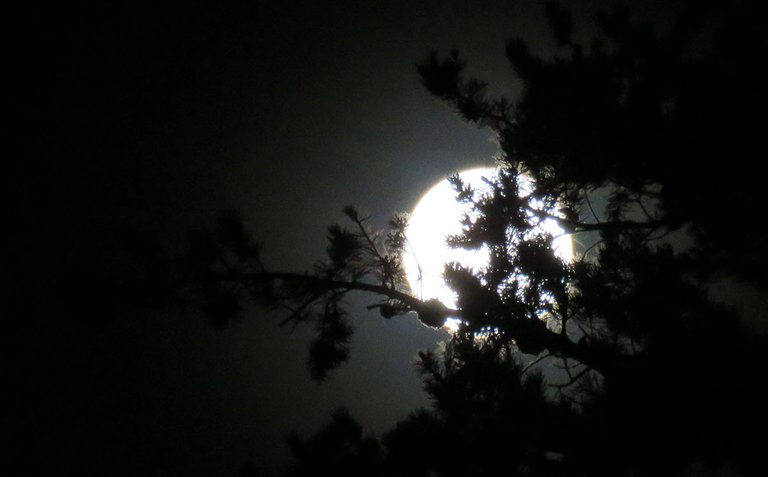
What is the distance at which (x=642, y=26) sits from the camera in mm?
1444

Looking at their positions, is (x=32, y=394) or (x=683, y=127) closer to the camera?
(x=683, y=127)

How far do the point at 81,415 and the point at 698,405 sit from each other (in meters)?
3.13

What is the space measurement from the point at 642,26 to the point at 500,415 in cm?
131

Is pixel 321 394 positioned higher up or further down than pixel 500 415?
higher up

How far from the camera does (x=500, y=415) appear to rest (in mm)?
870

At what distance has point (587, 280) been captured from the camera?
1.19 meters

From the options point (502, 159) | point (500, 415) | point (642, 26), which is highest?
point (642, 26)

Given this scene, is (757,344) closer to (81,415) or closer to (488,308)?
(488,308)

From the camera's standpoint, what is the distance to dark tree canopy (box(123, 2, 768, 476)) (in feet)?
2.65

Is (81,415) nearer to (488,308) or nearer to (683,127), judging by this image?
(488,308)

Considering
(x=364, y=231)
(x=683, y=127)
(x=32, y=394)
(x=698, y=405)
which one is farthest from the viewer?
(x=32, y=394)

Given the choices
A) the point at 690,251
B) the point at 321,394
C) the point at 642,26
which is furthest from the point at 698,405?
the point at 321,394

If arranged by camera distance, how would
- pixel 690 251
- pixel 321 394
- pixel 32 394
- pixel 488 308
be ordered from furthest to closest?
pixel 321 394 < pixel 32 394 < pixel 690 251 < pixel 488 308

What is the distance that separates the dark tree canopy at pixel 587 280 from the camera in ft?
2.65
